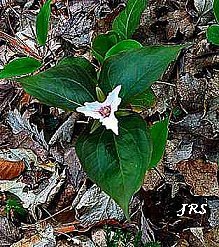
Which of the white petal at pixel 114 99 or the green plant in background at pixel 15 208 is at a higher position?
the white petal at pixel 114 99

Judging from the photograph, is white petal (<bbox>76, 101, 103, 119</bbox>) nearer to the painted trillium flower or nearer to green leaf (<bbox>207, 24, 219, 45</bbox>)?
the painted trillium flower

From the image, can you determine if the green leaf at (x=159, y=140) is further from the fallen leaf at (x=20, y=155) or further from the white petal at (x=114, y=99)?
the fallen leaf at (x=20, y=155)

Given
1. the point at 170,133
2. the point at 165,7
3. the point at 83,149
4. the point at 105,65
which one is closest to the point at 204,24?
the point at 165,7

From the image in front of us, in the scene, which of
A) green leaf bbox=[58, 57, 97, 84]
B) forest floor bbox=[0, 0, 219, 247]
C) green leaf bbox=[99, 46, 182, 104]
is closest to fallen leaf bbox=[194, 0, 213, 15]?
forest floor bbox=[0, 0, 219, 247]

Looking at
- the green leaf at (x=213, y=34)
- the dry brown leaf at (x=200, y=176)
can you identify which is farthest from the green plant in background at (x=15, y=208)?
the green leaf at (x=213, y=34)

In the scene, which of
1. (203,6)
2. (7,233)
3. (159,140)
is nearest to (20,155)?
(7,233)
